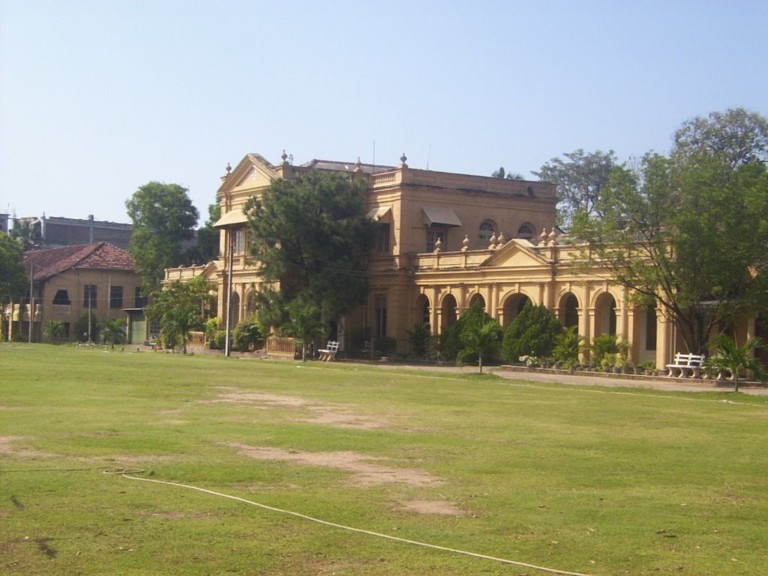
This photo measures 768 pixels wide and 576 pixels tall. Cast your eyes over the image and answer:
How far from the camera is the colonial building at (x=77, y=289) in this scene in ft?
300

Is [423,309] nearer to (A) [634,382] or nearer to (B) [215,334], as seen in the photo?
(B) [215,334]

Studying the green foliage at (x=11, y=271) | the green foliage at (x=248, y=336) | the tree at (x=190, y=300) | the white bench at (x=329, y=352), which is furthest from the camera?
the green foliage at (x=11, y=271)

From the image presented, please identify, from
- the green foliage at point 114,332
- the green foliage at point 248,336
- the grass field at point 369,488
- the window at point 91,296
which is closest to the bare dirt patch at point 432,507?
the grass field at point 369,488

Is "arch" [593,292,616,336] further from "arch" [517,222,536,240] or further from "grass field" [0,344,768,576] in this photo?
"grass field" [0,344,768,576]

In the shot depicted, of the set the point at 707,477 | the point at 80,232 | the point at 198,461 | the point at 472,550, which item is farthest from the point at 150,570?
the point at 80,232

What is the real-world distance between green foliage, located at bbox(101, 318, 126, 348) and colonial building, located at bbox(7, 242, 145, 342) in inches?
166

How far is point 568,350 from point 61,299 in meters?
57.2

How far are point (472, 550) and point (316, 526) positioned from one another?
161 cm

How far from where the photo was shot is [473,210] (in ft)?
207

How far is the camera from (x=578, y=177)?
298 ft

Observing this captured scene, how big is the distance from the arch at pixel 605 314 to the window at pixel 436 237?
14.8 m

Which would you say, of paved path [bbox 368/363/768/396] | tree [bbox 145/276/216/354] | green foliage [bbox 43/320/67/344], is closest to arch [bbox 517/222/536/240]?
paved path [bbox 368/363/768/396]

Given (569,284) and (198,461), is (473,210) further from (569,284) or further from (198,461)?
(198,461)

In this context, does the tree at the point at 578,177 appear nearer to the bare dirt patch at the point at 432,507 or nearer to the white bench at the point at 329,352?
the white bench at the point at 329,352
